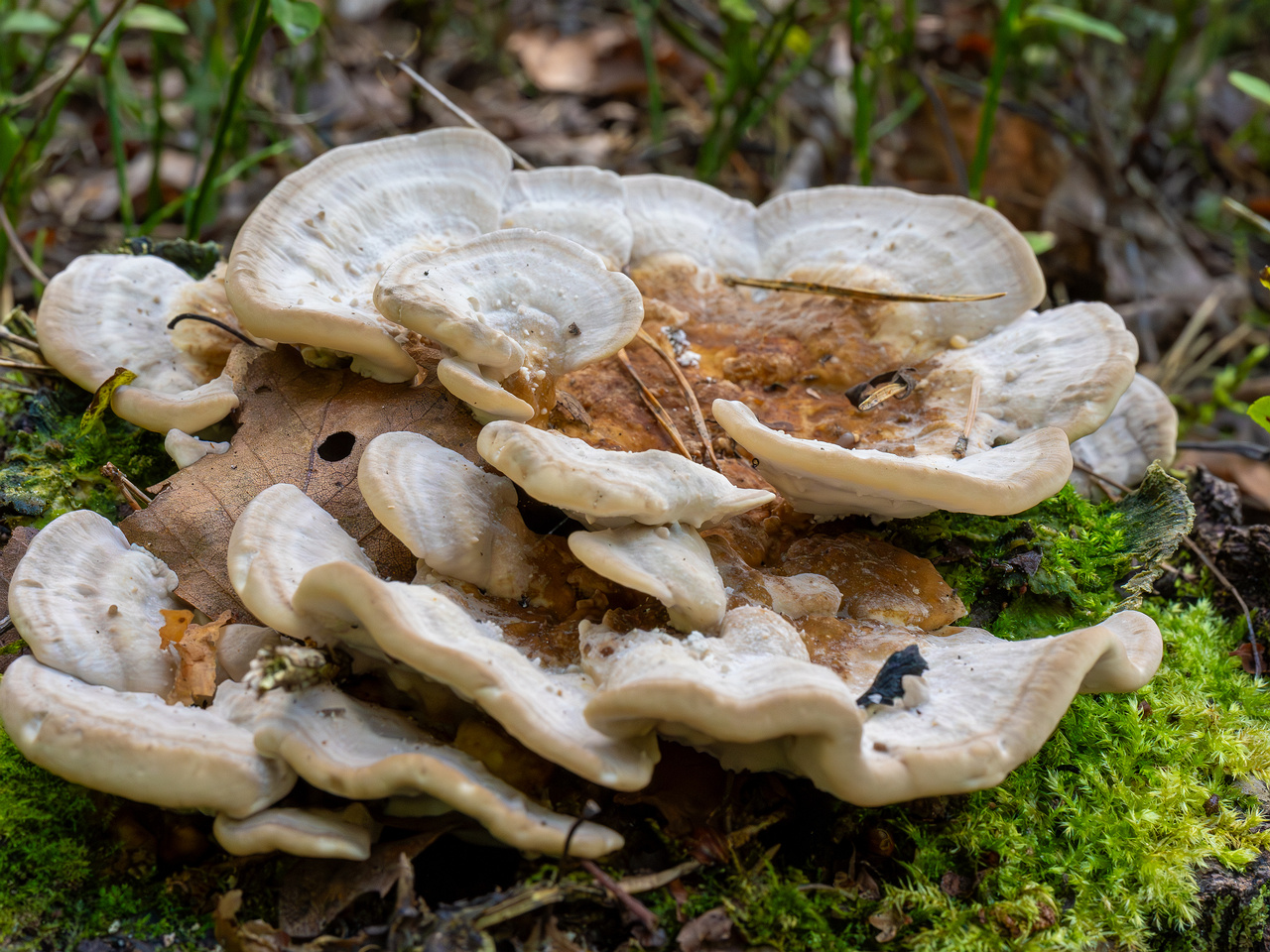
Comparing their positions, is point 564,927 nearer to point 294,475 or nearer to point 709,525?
point 709,525

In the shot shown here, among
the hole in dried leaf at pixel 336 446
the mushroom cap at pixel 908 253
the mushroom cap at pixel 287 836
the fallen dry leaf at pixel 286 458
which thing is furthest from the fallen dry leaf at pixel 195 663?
the mushroom cap at pixel 908 253

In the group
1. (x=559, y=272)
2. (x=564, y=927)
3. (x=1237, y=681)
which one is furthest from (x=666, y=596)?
(x=1237, y=681)

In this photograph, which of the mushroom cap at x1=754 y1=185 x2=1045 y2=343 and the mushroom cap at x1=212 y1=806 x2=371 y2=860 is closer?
the mushroom cap at x1=212 y1=806 x2=371 y2=860

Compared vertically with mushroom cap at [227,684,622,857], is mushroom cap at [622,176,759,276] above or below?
above

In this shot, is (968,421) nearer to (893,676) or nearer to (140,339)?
(893,676)

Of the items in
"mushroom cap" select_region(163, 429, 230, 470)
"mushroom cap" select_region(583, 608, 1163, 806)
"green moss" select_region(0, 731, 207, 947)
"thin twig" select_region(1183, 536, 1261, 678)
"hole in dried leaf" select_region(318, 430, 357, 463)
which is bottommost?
"green moss" select_region(0, 731, 207, 947)

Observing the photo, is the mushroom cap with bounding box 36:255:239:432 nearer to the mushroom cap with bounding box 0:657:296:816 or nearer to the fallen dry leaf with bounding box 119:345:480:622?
the fallen dry leaf with bounding box 119:345:480:622

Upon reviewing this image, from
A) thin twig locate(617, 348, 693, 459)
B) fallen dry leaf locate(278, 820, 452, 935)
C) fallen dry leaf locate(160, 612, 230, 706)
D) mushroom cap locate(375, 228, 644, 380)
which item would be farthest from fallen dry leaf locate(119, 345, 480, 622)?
fallen dry leaf locate(278, 820, 452, 935)
